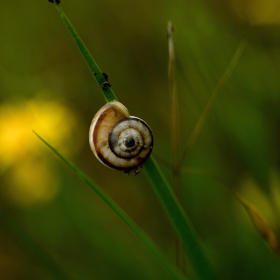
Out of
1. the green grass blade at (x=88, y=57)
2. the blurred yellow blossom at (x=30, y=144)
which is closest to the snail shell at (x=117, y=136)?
the green grass blade at (x=88, y=57)

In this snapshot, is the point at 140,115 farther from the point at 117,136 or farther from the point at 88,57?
the point at 88,57

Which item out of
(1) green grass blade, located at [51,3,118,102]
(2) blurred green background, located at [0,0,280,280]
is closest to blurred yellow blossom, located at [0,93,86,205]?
(2) blurred green background, located at [0,0,280,280]

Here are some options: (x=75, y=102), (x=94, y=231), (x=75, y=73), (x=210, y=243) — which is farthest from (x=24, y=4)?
(x=210, y=243)

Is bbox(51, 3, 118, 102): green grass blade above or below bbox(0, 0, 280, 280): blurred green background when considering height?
above

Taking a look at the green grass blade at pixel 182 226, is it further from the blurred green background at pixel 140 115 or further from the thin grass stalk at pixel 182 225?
the blurred green background at pixel 140 115

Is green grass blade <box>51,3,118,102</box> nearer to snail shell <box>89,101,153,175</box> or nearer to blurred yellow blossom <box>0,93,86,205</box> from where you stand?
snail shell <box>89,101,153,175</box>
